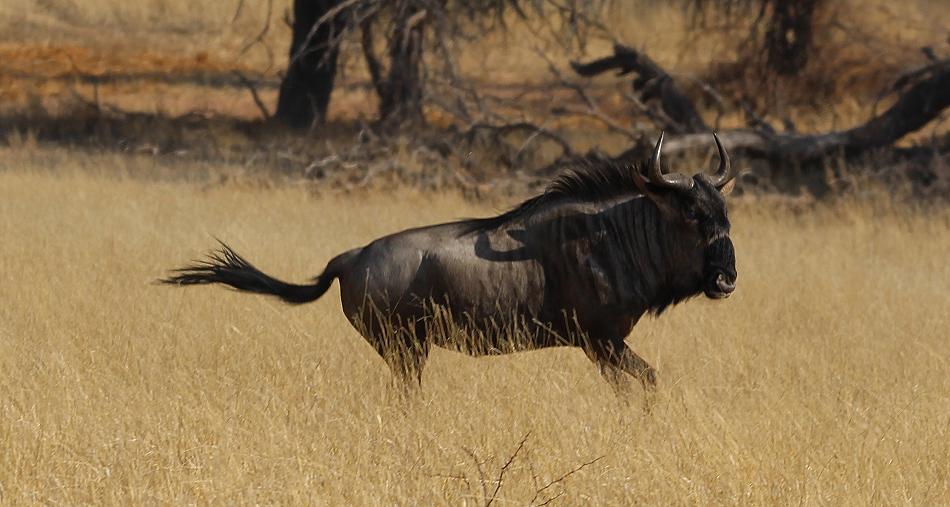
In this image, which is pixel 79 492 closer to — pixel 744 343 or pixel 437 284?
pixel 437 284

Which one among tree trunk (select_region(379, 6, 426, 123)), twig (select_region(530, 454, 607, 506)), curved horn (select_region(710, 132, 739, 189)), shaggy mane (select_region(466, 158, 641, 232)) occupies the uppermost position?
curved horn (select_region(710, 132, 739, 189))

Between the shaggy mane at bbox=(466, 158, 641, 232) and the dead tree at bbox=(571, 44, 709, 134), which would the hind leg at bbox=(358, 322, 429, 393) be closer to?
the shaggy mane at bbox=(466, 158, 641, 232)

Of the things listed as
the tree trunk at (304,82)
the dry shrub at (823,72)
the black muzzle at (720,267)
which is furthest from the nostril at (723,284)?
the tree trunk at (304,82)

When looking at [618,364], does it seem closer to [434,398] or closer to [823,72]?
[434,398]

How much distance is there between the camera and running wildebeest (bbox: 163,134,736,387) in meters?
6.52

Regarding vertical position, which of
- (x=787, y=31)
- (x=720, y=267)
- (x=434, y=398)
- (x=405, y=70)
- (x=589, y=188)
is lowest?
(x=405, y=70)

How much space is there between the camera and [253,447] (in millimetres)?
5609

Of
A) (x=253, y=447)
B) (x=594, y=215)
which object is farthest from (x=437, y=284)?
(x=253, y=447)

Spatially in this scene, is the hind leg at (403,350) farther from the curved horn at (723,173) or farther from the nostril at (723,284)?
the curved horn at (723,173)

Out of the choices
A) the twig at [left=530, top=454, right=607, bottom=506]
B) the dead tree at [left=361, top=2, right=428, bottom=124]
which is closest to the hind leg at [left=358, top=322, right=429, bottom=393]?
the twig at [left=530, top=454, right=607, bottom=506]

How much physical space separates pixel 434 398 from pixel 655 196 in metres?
1.37

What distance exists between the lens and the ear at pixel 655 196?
260 inches

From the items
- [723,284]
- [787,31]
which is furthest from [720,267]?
[787,31]

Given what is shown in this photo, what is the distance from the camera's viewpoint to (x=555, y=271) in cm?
673
